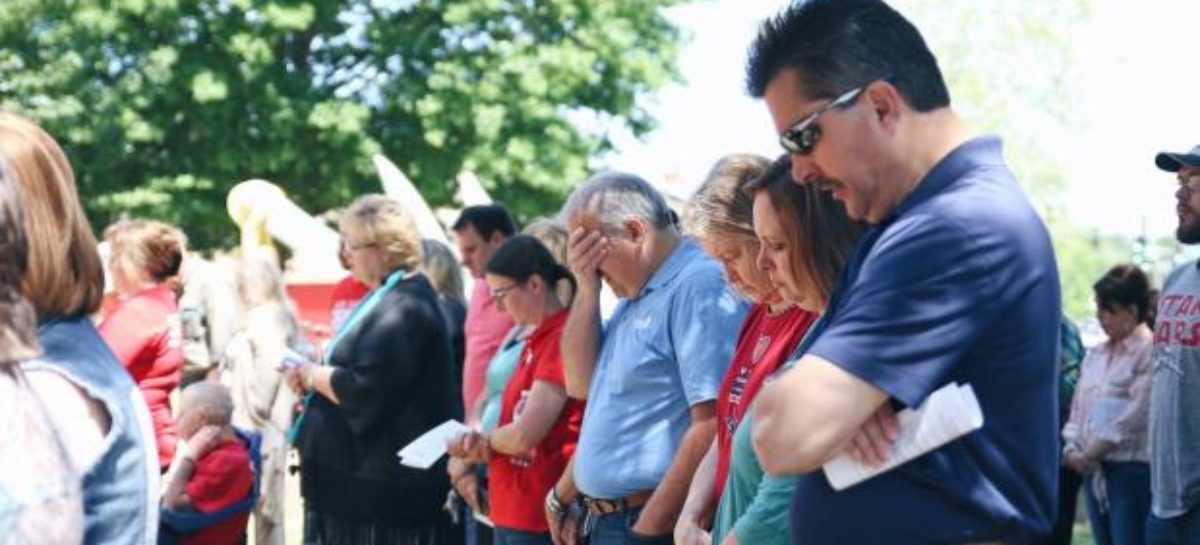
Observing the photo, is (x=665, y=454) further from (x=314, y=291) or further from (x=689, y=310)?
(x=314, y=291)

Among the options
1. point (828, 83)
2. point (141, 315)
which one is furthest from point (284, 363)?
point (828, 83)

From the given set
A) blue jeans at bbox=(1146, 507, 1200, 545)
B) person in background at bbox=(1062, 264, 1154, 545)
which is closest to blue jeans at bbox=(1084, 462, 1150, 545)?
person in background at bbox=(1062, 264, 1154, 545)

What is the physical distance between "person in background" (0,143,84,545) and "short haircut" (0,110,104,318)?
3.9 inches

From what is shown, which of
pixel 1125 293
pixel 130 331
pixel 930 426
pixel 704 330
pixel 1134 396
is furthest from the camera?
pixel 1125 293

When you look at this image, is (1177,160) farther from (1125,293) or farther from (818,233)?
(818,233)

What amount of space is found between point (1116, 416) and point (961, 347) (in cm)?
588

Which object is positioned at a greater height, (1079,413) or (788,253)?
(788,253)

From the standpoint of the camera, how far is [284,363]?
7008 millimetres

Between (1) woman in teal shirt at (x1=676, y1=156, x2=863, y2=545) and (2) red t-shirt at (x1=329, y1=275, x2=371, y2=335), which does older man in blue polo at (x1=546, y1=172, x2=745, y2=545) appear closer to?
(1) woman in teal shirt at (x1=676, y1=156, x2=863, y2=545)

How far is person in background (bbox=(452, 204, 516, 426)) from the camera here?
775cm

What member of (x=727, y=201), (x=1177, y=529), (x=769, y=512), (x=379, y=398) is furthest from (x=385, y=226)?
(x=769, y=512)

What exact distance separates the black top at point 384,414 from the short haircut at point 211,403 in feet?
2.93

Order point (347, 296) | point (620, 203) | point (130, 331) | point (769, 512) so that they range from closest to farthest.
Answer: point (769, 512) < point (620, 203) < point (130, 331) < point (347, 296)

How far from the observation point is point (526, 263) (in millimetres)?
6098
